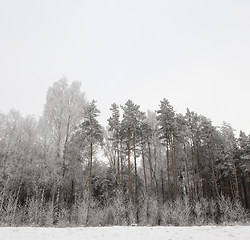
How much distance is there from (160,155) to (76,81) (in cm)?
1648

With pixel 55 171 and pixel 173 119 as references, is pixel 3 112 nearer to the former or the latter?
pixel 55 171

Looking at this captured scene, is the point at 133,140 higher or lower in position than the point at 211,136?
lower

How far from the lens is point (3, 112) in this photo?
70.2 feet
